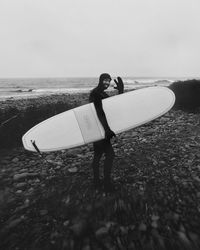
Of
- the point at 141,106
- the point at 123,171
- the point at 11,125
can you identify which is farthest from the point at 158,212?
the point at 11,125

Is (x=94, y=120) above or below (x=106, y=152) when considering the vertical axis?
above

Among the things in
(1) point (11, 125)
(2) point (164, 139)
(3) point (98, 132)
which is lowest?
(2) point (164, 139)

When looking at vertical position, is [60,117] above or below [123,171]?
above

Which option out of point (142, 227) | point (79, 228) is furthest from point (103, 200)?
point (142, 227)

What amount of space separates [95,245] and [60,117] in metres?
3.78

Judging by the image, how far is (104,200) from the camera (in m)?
4.67

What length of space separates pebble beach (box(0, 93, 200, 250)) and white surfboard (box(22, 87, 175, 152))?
751 millimetres

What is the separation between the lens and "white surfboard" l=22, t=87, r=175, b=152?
577 cm

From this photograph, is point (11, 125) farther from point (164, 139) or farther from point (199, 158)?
point (199, 158)

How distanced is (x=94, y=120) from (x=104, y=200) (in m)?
1.83

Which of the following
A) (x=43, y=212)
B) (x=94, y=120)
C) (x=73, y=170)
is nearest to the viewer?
(x=43, y=212)

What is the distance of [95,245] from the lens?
11.8ft

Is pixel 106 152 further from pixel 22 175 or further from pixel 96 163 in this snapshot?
pixel 22 175

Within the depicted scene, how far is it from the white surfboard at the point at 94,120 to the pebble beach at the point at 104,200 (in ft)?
2.46
